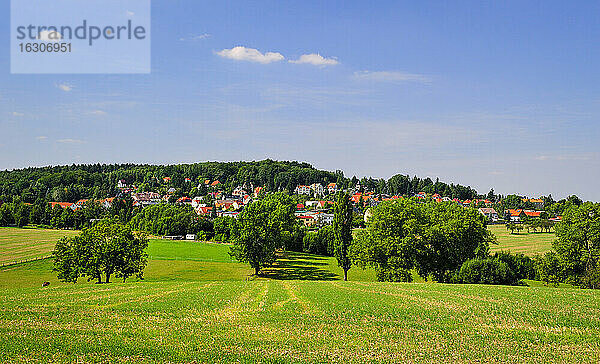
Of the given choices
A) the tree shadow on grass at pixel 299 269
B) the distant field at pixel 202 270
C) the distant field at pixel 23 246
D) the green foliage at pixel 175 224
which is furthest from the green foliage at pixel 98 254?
the green foliage at pixel 175 224

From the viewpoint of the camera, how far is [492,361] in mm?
15195

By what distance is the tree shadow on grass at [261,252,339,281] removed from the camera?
6538 centimetres

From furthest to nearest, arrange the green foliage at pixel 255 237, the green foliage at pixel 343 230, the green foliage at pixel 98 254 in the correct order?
1. the green foliage at pixel 255 237
2. the green foliage at pixel 343 230
3. the green foliage at pixel 98 254

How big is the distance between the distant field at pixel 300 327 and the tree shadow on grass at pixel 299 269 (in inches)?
1457

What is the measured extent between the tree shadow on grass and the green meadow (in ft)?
111

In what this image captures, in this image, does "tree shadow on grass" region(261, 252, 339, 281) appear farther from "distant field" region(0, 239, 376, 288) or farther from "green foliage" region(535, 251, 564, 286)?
"green foliage" region(535, 251, 564, 286)

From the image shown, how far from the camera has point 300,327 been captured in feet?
63.6

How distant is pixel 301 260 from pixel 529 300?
63.6 metres

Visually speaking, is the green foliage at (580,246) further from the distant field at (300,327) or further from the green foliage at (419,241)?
the distant field at (300,327)

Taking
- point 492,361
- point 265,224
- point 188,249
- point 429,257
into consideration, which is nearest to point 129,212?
point 188,249

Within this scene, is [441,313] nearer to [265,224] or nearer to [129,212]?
[265,224]

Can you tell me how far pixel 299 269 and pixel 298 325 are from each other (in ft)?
182

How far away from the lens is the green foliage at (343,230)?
58.4m

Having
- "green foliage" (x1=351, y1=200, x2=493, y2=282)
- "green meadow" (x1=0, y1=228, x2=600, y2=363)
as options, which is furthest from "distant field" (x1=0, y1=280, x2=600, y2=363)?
"green foliage" (x1=351, y1=200, x2=493, y2=282)
